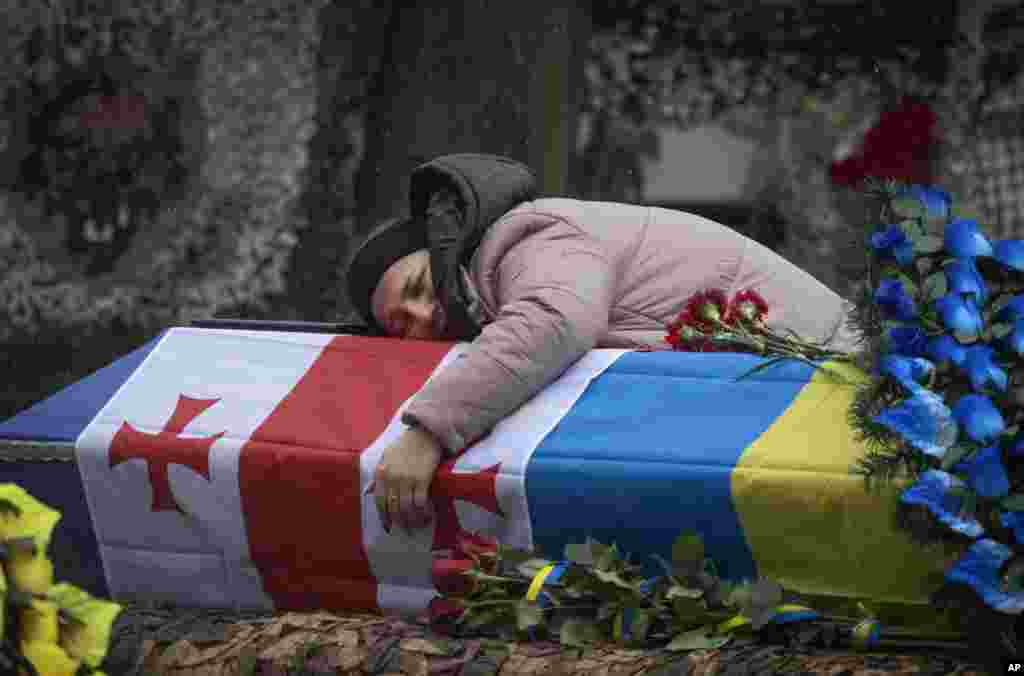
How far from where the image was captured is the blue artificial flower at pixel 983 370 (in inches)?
78.0

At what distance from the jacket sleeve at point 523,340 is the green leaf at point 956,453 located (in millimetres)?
692

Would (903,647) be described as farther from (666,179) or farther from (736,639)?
(666,179)

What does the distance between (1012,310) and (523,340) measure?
0.76 m

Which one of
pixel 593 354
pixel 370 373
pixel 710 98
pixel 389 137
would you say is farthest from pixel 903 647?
pixel 710 98

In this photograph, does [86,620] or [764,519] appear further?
[764,519]

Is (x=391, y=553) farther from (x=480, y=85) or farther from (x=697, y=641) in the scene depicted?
(x=480, y=85)

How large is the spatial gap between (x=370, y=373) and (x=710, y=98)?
3.05 meters

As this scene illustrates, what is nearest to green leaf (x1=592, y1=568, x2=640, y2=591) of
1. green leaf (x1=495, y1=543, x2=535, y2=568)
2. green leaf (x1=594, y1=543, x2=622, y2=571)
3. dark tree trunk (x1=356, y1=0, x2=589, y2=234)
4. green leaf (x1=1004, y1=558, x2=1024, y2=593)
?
green leaf (x1=594, y1=543, x2=622, y2=571)

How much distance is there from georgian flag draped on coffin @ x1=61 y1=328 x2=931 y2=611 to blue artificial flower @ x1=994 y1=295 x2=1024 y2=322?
263 mm

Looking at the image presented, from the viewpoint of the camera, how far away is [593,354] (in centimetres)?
258

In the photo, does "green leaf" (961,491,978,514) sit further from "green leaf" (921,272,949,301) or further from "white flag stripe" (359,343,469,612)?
"white flag stripe" (359,343,469,612)

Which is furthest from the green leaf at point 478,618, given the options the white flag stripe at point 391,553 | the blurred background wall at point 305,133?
the blurred background wall at point 305,133

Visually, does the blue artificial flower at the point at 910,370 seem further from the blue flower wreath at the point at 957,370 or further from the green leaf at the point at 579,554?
the green leaf at the point at 579,554

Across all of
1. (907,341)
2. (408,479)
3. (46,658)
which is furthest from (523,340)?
(46,658)
